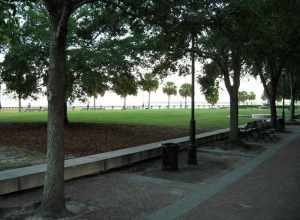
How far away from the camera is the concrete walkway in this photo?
6.09m

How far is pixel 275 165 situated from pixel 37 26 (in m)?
11.9

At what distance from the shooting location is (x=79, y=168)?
8.59 metres

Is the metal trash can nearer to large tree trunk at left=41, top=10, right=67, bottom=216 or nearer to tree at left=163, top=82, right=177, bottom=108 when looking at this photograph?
large tree trunk at left=41, top=10, right=67, bottom=216

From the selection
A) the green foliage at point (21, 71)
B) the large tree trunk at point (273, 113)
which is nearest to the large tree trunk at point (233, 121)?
the green foliage at point (21, 71)

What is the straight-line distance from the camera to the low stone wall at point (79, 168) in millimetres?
7064

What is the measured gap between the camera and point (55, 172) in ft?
19.4

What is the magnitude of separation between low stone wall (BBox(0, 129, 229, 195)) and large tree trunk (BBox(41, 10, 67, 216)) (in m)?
1.49

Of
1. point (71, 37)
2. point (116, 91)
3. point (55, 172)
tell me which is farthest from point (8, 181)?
point (116, 91)

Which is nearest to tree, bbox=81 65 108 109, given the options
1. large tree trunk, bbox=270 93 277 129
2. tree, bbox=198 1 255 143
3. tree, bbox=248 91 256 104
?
tree, bbox=198 1 255 143

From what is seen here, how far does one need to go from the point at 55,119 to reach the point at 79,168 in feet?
9.90

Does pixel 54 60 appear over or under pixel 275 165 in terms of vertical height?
over

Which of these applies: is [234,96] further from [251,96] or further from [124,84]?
[251,96]

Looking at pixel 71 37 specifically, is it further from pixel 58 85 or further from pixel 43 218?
pixel 43 218

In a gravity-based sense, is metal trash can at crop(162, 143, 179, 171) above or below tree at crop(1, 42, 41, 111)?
below
